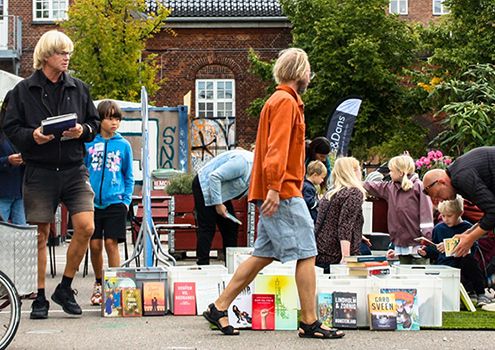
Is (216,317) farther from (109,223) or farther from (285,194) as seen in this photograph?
(109,223)

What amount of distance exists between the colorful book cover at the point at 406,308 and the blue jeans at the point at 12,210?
15.8 ft

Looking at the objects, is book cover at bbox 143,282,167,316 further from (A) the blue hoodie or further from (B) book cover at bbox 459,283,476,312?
(B) book cover at bbox 459,283,476,312

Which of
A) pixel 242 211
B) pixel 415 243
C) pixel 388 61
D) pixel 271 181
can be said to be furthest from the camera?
pixel 388 61

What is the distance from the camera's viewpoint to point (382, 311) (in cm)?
966

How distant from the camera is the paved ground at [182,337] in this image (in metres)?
8.65

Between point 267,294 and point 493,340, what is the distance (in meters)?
1.82

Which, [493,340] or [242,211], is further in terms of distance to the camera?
[242,211]

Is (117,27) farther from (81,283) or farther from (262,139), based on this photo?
(262,139)

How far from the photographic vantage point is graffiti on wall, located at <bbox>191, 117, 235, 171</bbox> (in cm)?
4372

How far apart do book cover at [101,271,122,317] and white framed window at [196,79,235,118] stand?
42570 millimetres

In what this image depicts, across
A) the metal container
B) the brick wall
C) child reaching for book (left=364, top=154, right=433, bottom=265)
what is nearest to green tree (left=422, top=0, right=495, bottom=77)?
the brick wall

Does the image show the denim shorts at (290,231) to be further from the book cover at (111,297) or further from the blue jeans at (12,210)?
the blue jeans at (12,210)

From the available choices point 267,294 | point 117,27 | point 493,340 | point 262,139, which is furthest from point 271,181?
point 117,27

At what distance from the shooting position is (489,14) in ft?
148
